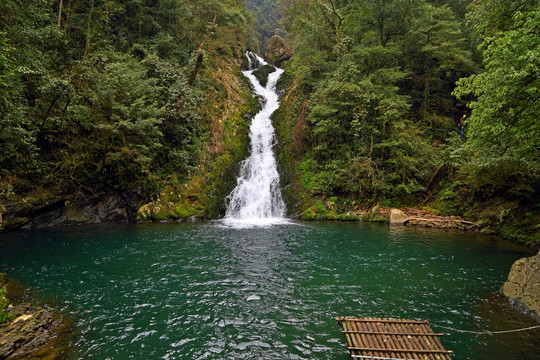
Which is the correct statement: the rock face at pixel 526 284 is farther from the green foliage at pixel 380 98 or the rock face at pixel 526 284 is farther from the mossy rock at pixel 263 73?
the mossy rock at pixel 263 73

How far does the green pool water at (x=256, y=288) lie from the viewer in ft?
18.3

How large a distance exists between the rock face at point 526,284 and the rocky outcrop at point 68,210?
20.8m

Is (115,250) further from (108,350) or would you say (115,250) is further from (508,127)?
(508,127)

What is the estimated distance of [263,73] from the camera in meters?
39.8

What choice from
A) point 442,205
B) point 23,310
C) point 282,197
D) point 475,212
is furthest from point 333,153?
point 23,310

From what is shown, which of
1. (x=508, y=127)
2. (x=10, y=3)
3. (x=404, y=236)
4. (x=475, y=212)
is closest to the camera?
(x=508, y=127)

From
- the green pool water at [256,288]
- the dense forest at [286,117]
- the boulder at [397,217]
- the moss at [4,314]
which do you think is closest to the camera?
the moss at [4,314]

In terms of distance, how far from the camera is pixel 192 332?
5.97 m

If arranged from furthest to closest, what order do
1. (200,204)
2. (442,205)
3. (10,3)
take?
(200,204)
(442,205)
(10,3)

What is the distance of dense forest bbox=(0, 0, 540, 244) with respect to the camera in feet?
44.8

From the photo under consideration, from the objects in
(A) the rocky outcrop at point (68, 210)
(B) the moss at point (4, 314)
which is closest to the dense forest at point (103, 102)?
(A) the rocky outcrop at point (68, 210)

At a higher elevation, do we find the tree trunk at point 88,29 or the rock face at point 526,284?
the tree trunk at point 88,29

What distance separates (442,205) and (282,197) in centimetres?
1214

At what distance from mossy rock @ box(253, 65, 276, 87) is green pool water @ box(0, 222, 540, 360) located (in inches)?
1167
